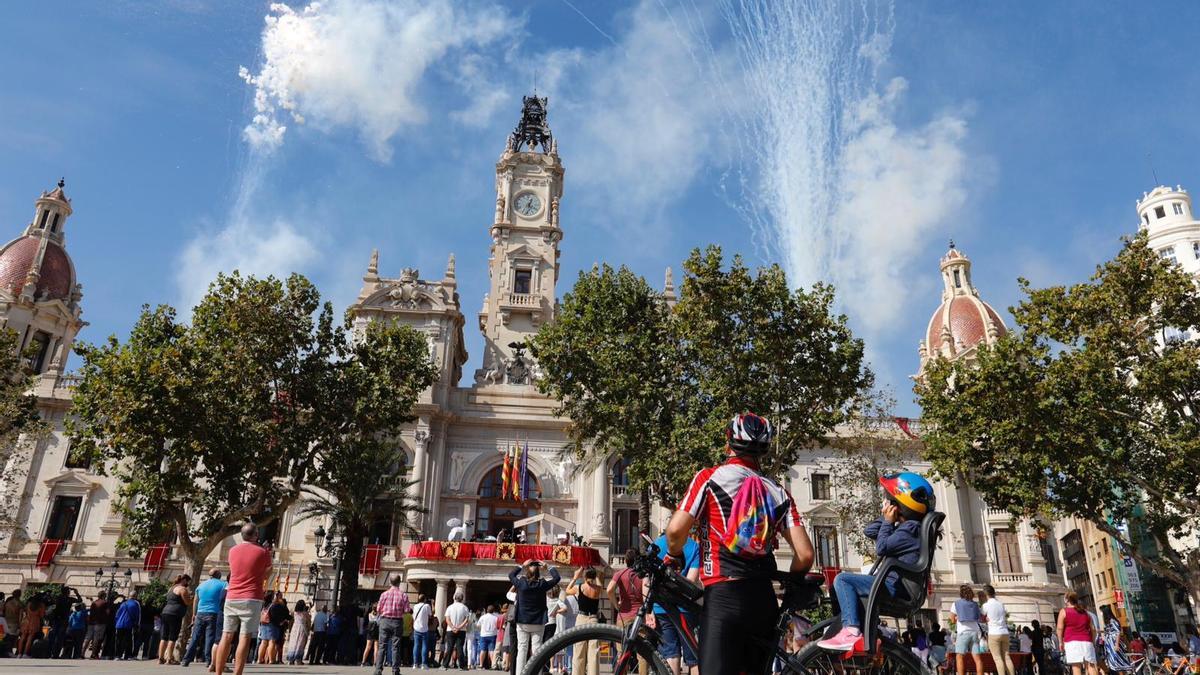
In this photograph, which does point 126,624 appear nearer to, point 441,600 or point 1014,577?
point 441,600

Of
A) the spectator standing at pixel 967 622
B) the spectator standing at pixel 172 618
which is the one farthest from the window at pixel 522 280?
the spectator standing at pixel 967 622

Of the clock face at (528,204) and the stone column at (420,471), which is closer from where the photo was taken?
the stone column at (420,471)

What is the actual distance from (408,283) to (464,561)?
674 inches

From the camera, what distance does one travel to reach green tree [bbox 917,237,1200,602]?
71.2 feet

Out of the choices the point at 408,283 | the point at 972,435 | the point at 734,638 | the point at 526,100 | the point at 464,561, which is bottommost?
the point at 734,638

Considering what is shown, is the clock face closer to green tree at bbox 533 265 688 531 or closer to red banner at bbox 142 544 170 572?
green tree at bbox 533 265 688 531

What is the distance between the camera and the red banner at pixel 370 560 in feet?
111

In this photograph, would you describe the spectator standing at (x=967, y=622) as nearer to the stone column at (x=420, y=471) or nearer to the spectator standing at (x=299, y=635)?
the spectator standing at (x=299, y=635)

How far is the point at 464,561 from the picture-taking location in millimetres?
30625

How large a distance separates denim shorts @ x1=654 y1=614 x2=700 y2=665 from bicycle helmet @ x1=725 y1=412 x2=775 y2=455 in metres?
1.11

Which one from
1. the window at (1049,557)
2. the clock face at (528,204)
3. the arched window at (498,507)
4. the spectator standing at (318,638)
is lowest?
the spectator standing at (318,638)

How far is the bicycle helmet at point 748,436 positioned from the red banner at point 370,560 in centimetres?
3160

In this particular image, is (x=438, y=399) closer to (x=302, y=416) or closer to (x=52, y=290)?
(x=302, y=416)

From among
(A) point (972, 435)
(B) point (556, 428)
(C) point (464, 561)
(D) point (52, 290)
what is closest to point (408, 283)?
(B) point (556, 428)
